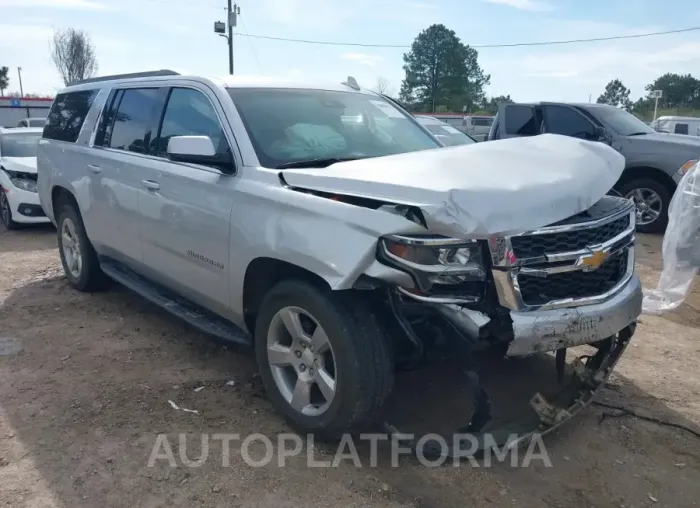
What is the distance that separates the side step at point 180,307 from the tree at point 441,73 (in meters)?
60.0

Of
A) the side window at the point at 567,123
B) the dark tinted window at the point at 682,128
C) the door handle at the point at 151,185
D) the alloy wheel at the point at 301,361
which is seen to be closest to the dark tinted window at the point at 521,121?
the side window at the point at 567,123

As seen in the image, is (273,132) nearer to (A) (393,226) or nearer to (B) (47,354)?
(A) (393,226)

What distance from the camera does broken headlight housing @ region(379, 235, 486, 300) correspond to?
268 cm

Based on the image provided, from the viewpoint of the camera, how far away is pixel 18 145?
33.4 ft

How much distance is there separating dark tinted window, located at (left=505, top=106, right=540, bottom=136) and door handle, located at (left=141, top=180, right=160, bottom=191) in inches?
289

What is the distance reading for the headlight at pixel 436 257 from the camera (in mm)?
2678

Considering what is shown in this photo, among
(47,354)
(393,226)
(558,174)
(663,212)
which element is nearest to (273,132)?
(393,226)

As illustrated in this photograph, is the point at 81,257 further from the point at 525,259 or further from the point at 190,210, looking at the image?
the point at 525,259

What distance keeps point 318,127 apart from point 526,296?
177cm

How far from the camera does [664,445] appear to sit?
3.28m

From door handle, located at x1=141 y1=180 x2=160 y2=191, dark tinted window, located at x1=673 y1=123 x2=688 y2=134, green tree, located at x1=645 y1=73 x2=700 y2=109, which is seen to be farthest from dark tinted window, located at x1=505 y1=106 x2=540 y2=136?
green tree, located at x1=645 y1=73 x2=700 y2=109

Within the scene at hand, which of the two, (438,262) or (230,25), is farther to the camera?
(230,25)

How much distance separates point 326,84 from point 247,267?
1.73 m
